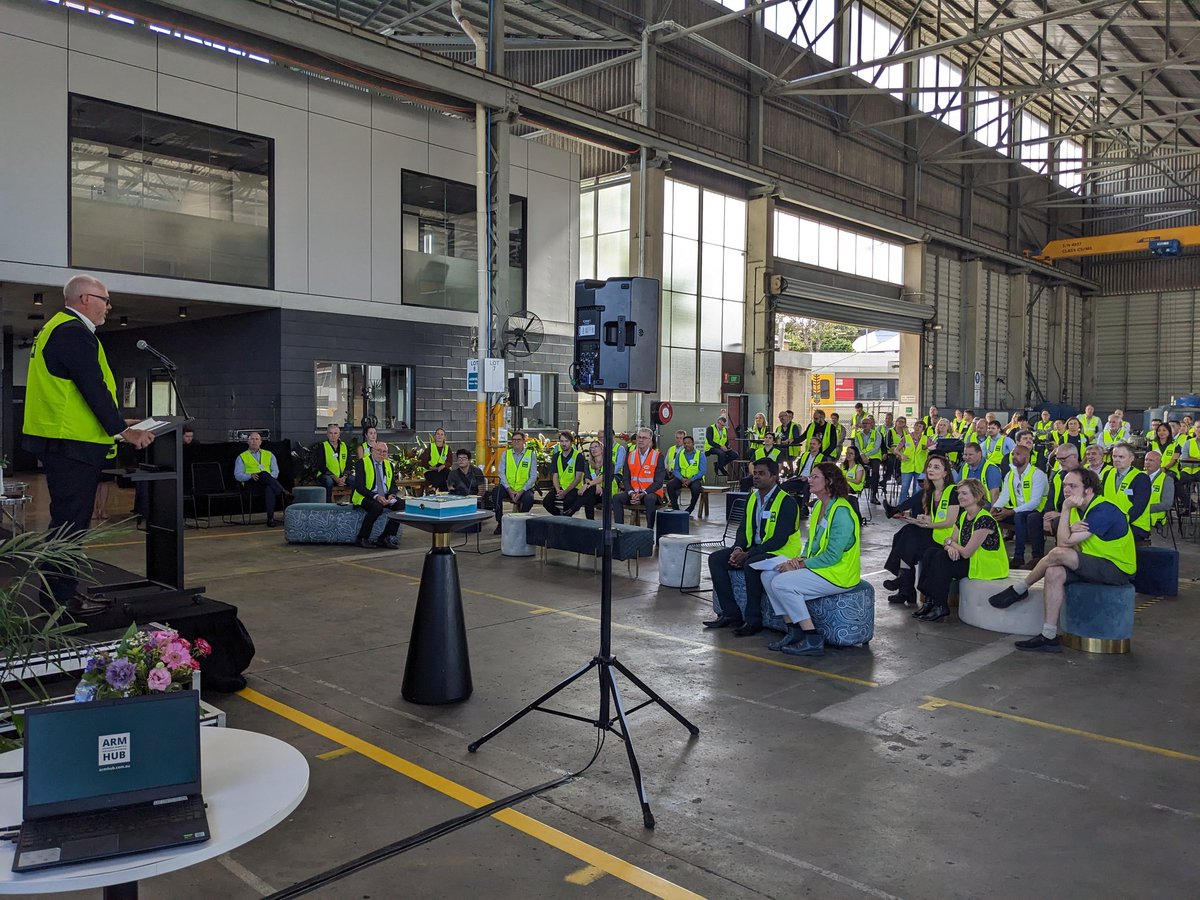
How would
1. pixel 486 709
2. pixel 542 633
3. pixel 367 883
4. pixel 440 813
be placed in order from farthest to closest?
pixel 542 633 < pixel 486 709 < pixel 440 813 < pixel 367 883

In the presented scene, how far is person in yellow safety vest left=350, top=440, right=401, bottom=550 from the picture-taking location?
11773mm

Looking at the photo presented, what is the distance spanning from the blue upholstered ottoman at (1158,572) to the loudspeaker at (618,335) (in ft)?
23.3

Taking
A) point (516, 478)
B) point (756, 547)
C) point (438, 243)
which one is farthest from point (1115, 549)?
point (438, 243)

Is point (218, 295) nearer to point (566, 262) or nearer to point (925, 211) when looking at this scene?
point (566, 262)

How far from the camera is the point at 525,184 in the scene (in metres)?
19.5

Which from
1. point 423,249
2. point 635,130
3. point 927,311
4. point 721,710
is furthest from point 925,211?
point 721,710

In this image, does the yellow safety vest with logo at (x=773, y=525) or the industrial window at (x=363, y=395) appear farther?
the industrial window at (x=363, y=395)

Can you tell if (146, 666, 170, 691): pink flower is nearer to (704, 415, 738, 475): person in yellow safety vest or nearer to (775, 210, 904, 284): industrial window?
(704, 415, 738, 475): person in yellow safety vest

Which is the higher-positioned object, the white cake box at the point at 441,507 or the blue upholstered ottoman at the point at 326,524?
the white cake box at the point at 441,507

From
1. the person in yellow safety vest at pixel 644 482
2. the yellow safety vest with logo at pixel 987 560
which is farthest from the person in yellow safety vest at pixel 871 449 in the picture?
the yellow safety vest with logo at pixel 987 560

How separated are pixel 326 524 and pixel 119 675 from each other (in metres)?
9.67

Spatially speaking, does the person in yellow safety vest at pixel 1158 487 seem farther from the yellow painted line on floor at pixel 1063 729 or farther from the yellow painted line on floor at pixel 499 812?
the yellow painted line on floor at pixel 499 812

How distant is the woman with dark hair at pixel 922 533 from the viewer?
8.33 meters

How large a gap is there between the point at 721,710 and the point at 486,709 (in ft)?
4.62
